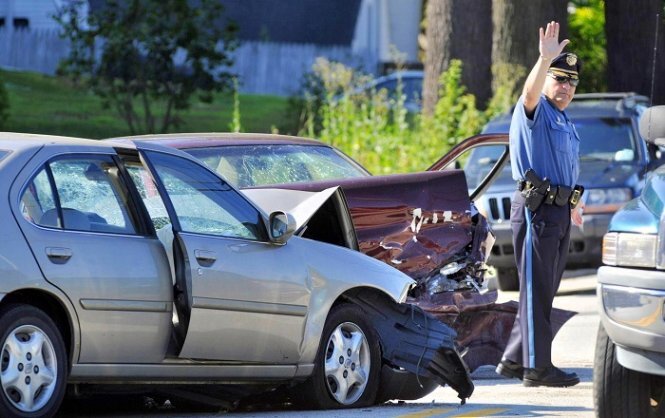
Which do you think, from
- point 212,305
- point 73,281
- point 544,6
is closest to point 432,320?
point 212,305

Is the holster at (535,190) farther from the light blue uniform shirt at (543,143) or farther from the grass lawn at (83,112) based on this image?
the grass lawn at (83,112)

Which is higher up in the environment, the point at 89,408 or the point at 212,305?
the point at 212,305

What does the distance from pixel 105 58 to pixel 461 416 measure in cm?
1752

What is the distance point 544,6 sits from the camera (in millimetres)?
22125

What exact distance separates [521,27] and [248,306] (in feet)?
48.5

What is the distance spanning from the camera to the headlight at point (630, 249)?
6520 mm

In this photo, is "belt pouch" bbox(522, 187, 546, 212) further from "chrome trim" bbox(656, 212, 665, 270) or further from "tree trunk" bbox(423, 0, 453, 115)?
"tree trunk" bbox(423, 0, 453, 115)

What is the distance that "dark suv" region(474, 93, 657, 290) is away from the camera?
49.6 feet

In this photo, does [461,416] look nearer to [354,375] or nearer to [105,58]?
[354,375]

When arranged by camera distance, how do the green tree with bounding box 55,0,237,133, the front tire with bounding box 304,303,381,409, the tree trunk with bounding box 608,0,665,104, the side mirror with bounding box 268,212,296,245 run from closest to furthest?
the side mirror with bounding box 268,212,296,245, the front tire with bounding box 304,303,381,409, the tree trunk with bounding box 608,0,665,104, the green tree with bounding box 55,0,237,133

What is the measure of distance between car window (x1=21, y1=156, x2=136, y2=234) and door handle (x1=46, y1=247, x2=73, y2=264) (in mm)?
141

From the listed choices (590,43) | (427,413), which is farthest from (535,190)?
(590,43)

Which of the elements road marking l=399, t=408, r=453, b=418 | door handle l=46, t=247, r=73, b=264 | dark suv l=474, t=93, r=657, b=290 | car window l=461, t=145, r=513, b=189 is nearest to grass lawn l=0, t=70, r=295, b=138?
car window l=461, t=145, r=513, b=189

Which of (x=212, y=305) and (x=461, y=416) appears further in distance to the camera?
(x=461, y=416)
